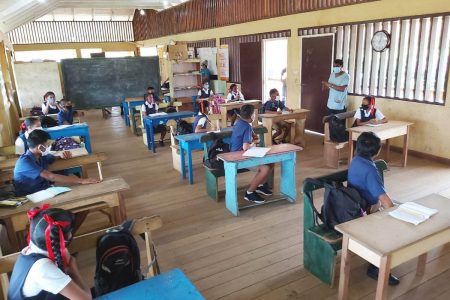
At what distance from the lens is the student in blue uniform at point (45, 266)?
1.69 meters

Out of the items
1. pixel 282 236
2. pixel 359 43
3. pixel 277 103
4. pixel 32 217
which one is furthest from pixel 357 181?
pixel 359 43

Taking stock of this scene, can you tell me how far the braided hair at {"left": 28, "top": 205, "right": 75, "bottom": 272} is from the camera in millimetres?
1734

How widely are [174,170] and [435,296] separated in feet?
14.5

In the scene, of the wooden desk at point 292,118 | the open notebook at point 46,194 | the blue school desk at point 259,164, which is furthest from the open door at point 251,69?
the open notebook at point 46,194

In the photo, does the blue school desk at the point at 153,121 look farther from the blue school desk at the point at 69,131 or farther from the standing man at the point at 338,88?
the standing man at the point at 338,88

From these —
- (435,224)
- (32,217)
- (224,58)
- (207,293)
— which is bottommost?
(207,293)

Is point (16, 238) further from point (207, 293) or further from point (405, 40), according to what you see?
point (405, 40)

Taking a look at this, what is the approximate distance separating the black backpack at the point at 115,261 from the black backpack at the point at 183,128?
4.63m

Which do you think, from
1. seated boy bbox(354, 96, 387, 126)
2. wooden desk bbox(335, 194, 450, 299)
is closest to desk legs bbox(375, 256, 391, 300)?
wooden desk bbox(335, 194, 450, 299)

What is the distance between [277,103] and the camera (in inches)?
Result: 285

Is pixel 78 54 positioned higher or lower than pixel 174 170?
higher

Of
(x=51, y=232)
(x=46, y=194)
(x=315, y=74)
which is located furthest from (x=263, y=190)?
(x=315, y=74)

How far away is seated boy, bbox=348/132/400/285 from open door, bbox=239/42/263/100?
25.9 ft

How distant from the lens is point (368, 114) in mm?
6000
